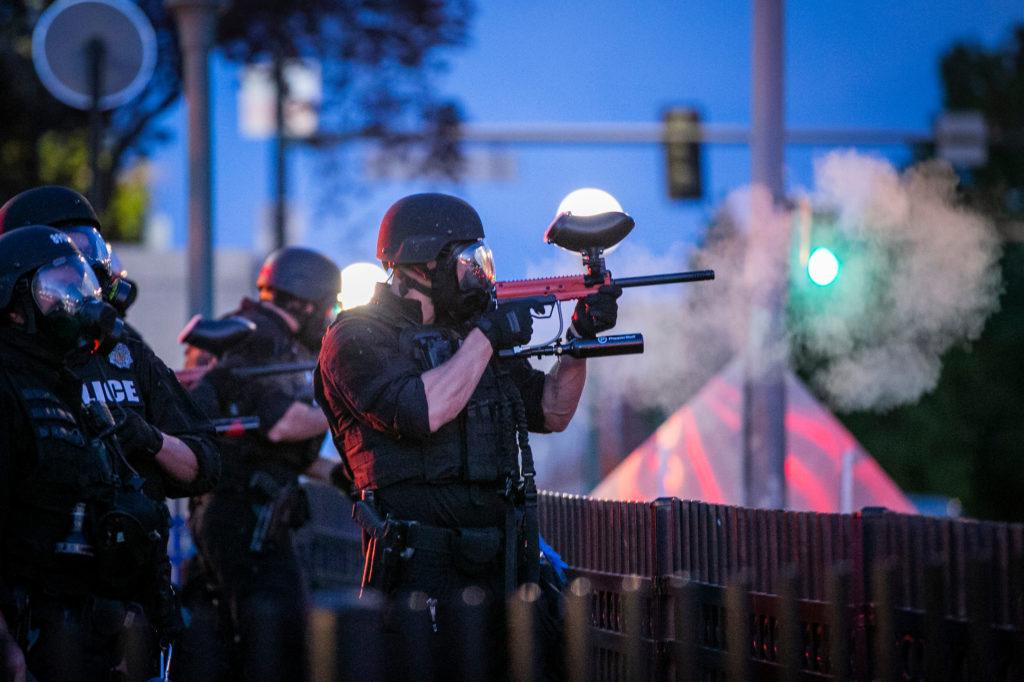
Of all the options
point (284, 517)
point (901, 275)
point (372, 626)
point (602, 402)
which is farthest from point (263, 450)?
point (602, 402)

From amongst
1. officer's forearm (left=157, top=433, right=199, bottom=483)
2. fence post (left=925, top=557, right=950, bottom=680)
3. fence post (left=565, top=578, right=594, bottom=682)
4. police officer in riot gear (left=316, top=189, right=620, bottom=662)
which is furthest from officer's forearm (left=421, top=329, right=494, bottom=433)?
fence post (left=925, top=557, right=950, bottom=680)

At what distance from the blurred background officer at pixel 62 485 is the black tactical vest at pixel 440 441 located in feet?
2.42

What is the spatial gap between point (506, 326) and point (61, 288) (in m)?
1.40

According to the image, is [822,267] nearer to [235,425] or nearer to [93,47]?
[235,425]

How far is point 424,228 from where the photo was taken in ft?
16.7

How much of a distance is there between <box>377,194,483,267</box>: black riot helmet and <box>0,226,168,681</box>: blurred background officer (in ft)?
3.60

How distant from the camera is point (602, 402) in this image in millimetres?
16406

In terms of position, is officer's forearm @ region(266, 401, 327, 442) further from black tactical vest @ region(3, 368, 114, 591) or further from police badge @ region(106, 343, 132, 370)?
black tactical vest @ region(3, 368, 114, 591)

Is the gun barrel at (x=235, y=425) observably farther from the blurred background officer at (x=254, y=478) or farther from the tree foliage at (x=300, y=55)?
the tree foliage at (x=300, y=55)

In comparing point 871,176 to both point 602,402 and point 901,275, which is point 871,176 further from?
point 602,402

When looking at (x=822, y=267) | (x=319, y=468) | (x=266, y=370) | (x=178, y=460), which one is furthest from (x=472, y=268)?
(x=822, y=267)

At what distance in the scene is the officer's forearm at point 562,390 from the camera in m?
5.17

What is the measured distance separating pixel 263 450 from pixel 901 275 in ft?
18.2

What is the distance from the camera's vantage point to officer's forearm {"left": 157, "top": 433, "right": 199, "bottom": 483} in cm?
472
